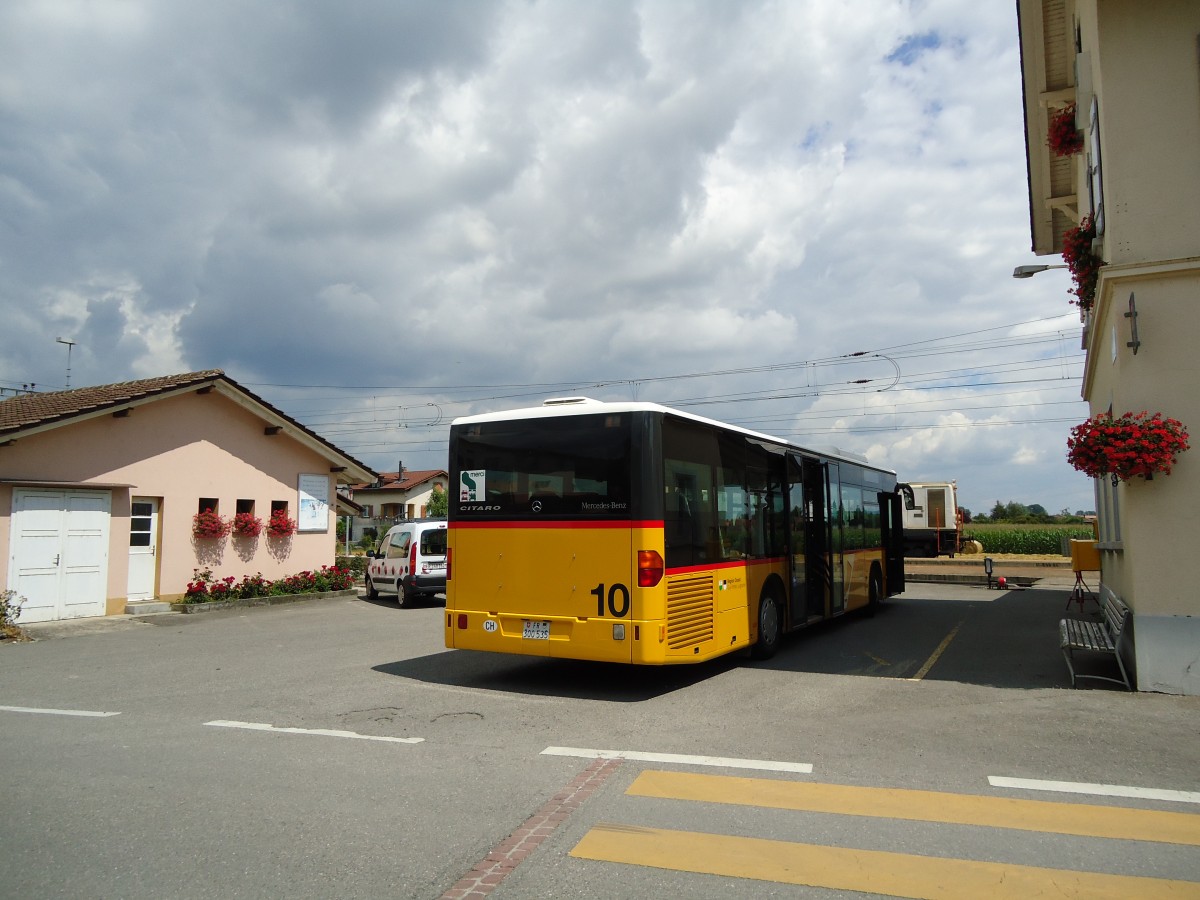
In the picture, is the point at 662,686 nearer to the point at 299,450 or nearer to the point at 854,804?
the point at 854,804

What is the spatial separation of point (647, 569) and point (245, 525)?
50.4 feet

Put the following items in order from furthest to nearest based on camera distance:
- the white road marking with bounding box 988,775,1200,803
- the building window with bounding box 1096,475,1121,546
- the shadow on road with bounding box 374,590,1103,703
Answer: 1. the building window with bounding box 1096,475,1121,546
2. the shadow on road with bounding box 374,590,1103,703
3. the white road marking with bounding box 988,775,1200,803

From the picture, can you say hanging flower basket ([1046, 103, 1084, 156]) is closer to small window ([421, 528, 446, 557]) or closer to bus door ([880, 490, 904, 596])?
bus door ([880, 490, 904, 596])

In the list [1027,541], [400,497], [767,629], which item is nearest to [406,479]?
[400,497]

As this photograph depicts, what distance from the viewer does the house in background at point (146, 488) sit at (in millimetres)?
16266

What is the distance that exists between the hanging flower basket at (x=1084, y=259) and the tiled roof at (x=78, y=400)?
17.2 meters

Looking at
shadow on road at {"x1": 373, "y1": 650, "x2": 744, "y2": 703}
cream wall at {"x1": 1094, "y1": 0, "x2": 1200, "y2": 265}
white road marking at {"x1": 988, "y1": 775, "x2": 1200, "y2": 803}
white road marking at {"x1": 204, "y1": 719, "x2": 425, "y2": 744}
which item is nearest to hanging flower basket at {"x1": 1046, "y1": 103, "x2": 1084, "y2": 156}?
cream wall at {"x1": 1094, "y1": 0, "x2": 1200, "y2": 265}

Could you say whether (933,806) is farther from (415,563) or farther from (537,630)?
(415,563)

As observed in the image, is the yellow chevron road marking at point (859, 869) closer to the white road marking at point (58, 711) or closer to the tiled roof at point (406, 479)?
the white road marking at point (58, 711)

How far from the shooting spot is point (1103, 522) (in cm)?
1378

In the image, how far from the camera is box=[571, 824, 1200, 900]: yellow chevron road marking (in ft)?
13.1

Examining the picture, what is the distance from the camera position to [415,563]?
19.6m

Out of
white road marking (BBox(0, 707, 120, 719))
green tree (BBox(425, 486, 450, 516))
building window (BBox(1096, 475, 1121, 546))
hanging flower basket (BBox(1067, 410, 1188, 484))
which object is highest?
green tree (BBox(425, 486, 450, 516))

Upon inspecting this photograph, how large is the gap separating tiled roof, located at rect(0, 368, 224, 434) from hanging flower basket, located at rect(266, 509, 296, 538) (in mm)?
3892
